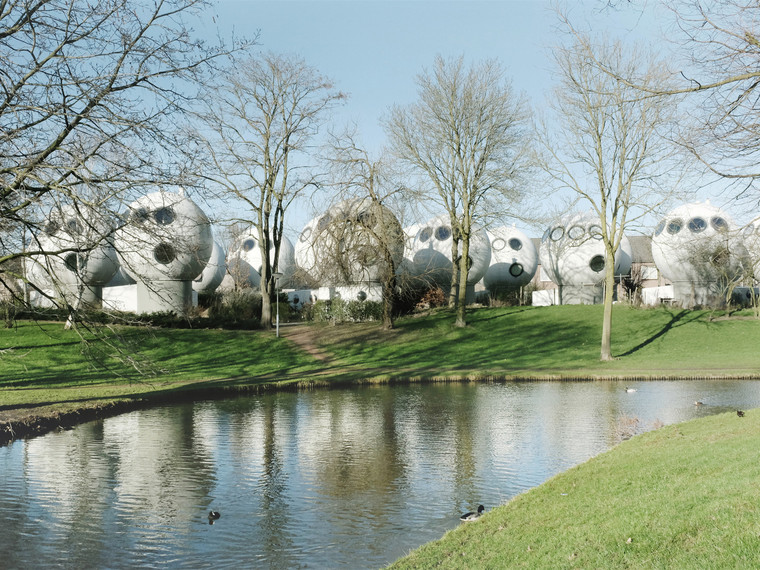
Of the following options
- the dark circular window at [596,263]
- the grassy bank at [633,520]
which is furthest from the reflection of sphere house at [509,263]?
the grassy bank at [633,520]

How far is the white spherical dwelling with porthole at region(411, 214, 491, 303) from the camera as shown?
41.1 meters

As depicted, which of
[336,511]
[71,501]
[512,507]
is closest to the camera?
[512,507]

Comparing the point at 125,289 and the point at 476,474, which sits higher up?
the point at 125,289

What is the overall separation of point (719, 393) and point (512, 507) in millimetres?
13584

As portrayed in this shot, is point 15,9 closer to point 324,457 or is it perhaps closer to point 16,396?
point 324,457

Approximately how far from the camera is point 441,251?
136 feet

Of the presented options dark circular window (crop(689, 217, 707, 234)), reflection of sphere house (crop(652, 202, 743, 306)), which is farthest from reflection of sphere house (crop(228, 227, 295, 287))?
dark circular window (crop(689, 217, 707, 234))

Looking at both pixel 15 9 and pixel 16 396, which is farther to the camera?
pixel 16 396

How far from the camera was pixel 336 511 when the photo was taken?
30.4 ft

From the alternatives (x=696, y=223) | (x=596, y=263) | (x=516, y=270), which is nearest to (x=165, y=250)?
(x=596, y=263)

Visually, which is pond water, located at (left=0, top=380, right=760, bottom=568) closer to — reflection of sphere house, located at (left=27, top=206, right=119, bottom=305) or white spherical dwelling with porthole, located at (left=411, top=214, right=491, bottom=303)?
reflection of sphere house, located at (left=27, top=206, right=119, bottom=305)

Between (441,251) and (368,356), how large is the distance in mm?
13422

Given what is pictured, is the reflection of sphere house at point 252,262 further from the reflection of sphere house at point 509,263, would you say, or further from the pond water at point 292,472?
the pond water at point 292,472

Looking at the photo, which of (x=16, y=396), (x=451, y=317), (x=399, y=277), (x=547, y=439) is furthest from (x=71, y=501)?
(x=451, y=317)
